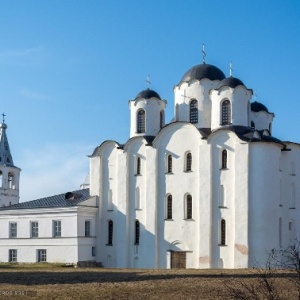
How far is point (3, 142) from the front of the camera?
6600cm

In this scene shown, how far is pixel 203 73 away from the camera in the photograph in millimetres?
47062

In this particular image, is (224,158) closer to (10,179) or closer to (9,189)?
(9,189)

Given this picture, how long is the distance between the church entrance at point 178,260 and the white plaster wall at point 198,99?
30.6 ft

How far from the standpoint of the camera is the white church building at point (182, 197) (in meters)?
41.2

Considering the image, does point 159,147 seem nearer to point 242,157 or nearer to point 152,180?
point 152,180

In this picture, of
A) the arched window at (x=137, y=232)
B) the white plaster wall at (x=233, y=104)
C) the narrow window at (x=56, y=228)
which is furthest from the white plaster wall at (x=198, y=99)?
the narrow window at (x=56, y=228)

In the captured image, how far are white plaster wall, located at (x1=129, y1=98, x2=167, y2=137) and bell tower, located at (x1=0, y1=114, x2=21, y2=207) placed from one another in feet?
66.0

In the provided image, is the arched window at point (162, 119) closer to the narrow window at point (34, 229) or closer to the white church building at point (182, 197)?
the white church building at point (182, 197)

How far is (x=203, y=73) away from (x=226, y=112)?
14.2ft

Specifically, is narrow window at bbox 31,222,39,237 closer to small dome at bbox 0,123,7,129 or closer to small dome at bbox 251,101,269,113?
small dome at bbox 251,101,269,113

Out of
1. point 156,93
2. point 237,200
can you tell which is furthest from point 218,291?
point 156,93

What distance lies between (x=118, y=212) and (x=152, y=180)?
12.0ft

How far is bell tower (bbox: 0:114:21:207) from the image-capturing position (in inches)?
2466

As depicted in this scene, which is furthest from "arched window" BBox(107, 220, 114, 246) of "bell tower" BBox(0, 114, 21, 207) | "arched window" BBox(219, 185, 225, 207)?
"bell tower" BBox(0, 114, 21, 207)
